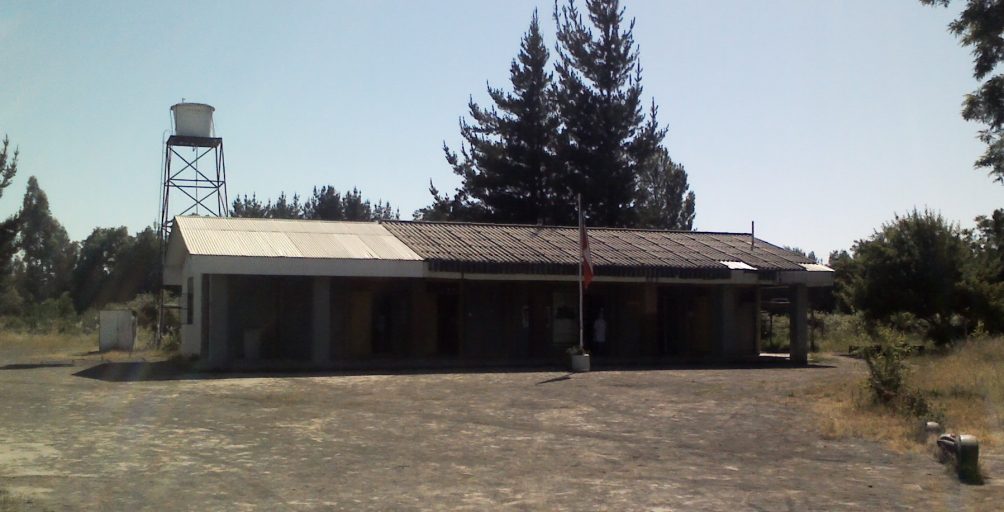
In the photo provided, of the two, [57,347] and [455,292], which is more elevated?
[455,292]

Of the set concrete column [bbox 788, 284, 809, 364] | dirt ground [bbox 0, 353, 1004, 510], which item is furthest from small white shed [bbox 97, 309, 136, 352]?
concrete column [bbox 788, 284, 809, 364]

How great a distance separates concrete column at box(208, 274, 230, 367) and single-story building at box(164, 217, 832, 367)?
4cm

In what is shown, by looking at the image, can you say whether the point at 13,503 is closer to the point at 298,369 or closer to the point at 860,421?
the point at 860,421

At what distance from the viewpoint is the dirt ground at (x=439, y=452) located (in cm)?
933

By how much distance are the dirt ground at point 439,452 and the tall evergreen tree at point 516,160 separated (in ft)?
96.3

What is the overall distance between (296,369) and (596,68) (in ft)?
98.2

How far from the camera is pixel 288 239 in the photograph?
89.5ft

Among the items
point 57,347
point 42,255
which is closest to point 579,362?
point 57,347

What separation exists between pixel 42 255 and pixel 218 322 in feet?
193

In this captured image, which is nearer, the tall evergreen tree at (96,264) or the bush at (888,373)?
the bush at (888,373)

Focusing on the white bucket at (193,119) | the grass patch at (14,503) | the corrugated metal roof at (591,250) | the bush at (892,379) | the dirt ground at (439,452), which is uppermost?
the white bucket at (193,119)

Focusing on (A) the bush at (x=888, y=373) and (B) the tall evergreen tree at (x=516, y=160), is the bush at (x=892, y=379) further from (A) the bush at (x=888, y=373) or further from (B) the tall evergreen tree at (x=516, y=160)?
(B) the tall evergreen tree at (x=516, y=160)

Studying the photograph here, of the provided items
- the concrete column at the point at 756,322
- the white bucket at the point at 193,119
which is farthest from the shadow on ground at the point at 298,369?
the white bucket at the point at 193,119

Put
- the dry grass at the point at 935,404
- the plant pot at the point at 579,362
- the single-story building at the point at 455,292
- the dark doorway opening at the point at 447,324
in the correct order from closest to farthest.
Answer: the dry grass at the point at 935,404 < the plant pot at the point at 579,362 < the single-story building at the point at 455,292 < the dark doorway opening at the point at 447,324
